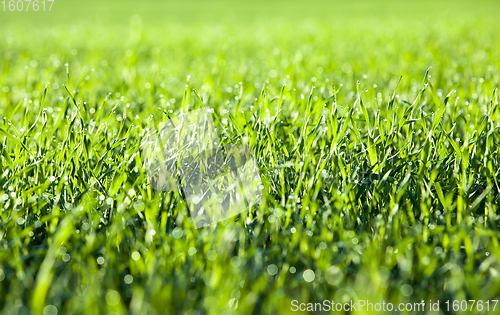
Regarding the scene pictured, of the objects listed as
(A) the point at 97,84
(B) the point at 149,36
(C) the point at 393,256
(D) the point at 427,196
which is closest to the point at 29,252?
(C) the point at 393,256

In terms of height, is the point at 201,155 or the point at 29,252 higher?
the point at 201,155

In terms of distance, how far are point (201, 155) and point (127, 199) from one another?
42 cm

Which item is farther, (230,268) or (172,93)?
(172,93)

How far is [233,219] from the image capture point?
135cm

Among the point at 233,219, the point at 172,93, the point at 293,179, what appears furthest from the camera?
the point at 172,93

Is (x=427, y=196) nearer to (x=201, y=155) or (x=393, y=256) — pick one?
(x=393, y=256)

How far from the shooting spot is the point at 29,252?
4.00 ft

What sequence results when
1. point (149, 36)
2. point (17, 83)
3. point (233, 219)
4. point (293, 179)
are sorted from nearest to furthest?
1. point (233, 219)
2. point (293, 179)
3. point (17, 83)
4. point (149, 36)
